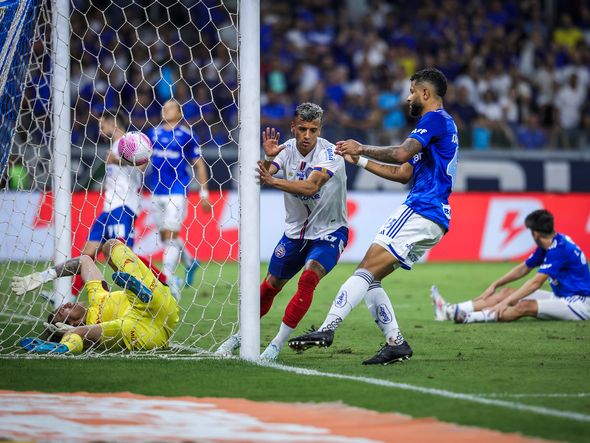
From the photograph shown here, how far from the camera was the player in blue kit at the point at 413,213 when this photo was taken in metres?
7.38

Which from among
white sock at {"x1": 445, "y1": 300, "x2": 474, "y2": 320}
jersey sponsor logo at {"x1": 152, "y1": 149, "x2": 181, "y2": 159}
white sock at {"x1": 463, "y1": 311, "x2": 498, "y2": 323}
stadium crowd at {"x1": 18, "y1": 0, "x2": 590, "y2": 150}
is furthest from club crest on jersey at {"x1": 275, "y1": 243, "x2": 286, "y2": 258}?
stadium crowd at {"x1": 18, "y1": 0, "x2": 590, "y2": 150}

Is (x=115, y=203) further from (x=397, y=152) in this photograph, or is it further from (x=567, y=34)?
(x=567, y=34)

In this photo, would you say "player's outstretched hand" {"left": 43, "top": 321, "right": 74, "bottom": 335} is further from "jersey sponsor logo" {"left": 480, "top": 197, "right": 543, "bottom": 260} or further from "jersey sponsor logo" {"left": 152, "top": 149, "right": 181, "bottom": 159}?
"jersey sponsor logo" {"left": 480, "top": 197, "right": 543, "bottom": 260}

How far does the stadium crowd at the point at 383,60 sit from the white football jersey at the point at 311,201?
9.16m

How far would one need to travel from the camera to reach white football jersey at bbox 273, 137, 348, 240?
799 cm

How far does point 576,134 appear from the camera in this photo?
68.2 ft

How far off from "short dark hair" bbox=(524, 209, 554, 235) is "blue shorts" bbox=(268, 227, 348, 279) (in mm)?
3184

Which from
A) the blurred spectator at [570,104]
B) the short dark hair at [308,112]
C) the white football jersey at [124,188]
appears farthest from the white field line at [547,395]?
the blurred spectator at [570,104]

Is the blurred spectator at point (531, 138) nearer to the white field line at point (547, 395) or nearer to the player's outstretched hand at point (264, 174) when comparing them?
the player's outstretched hand at point (264, 174)

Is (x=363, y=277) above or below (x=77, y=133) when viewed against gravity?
below

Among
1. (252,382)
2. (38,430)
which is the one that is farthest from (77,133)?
(38,430)

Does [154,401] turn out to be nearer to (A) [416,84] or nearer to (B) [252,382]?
(B) [252,382]

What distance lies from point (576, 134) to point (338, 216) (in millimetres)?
13858

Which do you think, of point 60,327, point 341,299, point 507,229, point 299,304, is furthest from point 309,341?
point 507,229
